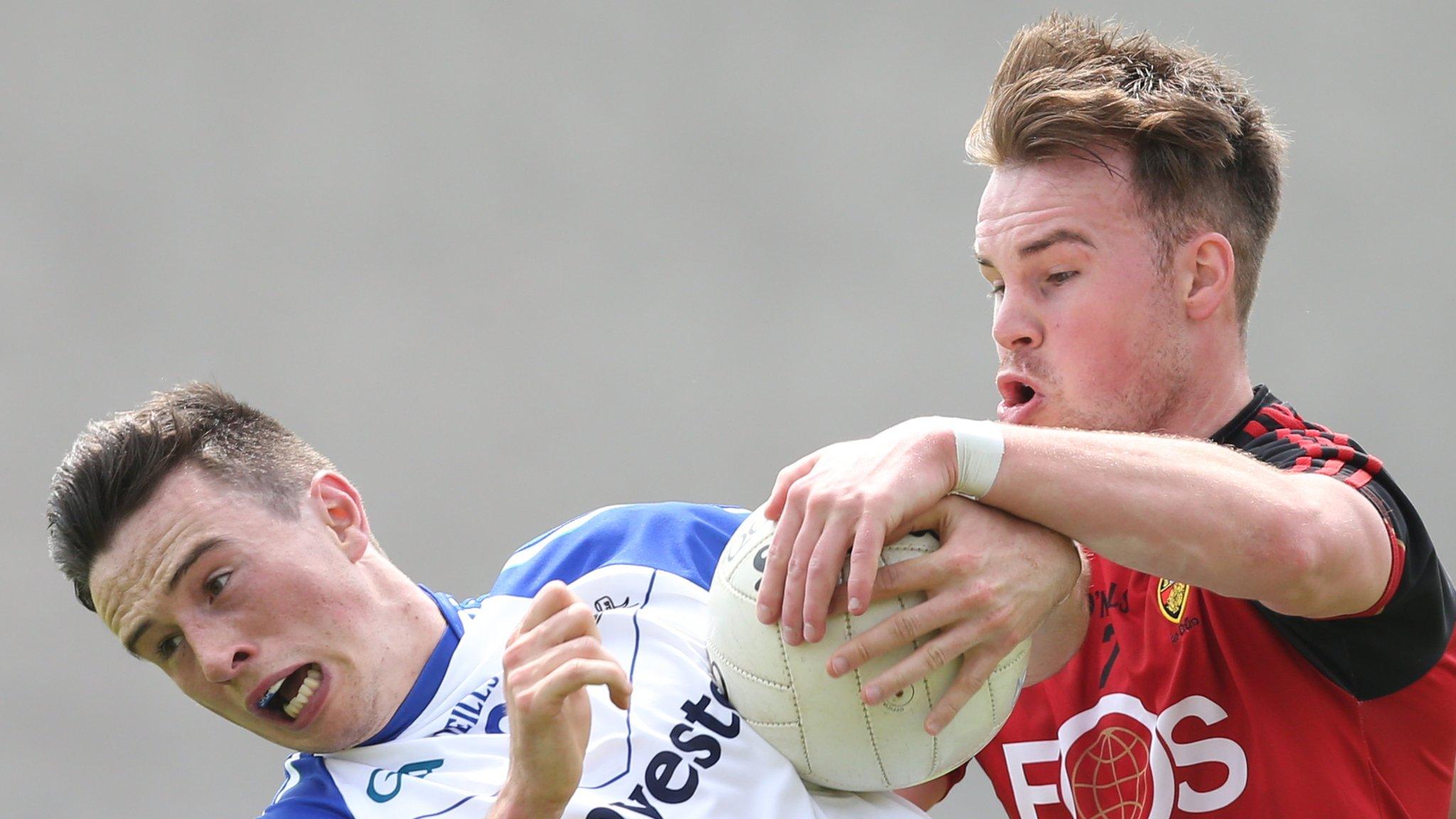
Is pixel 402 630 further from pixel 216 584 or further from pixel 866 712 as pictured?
pixel 866 712

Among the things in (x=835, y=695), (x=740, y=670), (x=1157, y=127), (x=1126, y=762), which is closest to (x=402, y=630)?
(x=740, y=670)

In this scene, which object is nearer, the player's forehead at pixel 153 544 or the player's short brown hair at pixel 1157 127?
the player's forehead at pixel 153 544

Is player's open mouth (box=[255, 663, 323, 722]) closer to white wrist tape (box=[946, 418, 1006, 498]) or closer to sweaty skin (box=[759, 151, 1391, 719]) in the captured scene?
sweaty skin (box=[759, 151, 1391, 719])

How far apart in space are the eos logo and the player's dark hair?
1.21 metres

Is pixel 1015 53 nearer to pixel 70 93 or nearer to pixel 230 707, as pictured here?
pixel 230 707

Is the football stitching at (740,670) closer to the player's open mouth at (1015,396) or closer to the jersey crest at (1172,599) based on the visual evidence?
the player's open mouth at (1015,396)

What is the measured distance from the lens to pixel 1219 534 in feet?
4.91

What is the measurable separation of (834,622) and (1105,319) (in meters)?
0.72

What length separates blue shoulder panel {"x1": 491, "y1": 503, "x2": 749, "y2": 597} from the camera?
2062 mm

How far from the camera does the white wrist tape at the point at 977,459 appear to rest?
58.3 inches

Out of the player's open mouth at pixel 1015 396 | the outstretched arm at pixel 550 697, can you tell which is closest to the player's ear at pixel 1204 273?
the player's open mouth at pixel 1015 396

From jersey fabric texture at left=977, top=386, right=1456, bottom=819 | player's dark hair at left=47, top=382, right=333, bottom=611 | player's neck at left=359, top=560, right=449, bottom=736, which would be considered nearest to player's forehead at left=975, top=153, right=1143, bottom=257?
jersey fabric texture at left=977, top=386, right=1456, bottom=819

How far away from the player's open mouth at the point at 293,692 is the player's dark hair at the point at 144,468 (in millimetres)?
232

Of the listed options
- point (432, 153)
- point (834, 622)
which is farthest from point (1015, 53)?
point (432, 153)
